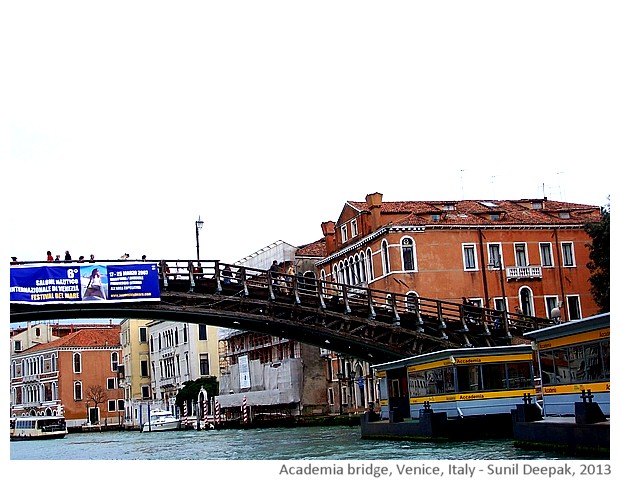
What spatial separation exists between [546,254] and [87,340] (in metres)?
37.6

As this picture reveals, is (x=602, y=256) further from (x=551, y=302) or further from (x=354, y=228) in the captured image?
(x=354, y=228)

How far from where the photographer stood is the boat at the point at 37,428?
46.7m

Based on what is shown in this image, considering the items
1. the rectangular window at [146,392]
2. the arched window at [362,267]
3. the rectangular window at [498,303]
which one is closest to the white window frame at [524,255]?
the rectangular window at [498,303]

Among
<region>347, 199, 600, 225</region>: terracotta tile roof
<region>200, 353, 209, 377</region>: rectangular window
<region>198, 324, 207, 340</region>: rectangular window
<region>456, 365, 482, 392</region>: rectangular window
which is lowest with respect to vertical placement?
<region>456, 365, 482, 392</region>: rectangular window

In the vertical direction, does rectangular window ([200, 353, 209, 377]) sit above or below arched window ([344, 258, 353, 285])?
below

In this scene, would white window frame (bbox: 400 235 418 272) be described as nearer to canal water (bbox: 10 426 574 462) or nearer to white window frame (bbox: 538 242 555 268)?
white window frame (bbox: 538 242 555 268)

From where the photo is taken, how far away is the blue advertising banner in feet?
74.5

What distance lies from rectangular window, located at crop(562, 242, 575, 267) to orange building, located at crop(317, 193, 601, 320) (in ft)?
0.11

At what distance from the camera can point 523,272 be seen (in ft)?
114

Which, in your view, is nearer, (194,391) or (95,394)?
(194,391)

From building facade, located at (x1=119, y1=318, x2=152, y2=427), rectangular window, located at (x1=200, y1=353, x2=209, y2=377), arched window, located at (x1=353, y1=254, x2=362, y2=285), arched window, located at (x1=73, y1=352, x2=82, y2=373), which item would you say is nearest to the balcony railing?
arched window, located at (x1=353, y1=254, x2=362, y2=285)

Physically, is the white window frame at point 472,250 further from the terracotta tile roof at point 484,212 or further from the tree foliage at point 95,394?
the tree foliage at point 95,394

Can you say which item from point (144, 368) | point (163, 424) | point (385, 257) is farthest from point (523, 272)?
point (144, 368)

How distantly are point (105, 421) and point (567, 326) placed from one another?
167 feet
